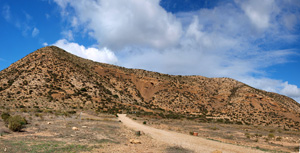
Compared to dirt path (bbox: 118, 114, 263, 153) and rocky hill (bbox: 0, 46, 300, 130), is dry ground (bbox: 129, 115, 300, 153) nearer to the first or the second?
dirt path (bbox: 118, 114, 263, 153)

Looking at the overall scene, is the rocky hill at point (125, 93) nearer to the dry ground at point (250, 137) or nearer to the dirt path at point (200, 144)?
the dry ground at point (250, 137)

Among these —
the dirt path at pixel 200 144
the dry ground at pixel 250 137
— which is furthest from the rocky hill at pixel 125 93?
the dirt path at pixel 200 144

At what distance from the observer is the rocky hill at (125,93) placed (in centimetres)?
4838

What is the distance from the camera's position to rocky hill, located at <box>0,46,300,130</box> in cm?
4838

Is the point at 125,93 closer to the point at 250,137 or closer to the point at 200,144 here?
the point at 250,137

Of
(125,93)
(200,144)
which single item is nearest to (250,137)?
(200,144)

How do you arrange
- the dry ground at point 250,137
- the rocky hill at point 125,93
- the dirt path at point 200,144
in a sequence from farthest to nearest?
1. the rocky hill at point 125,93
2. the dry ground at point 250,137
3. the dirt path at point 200,144

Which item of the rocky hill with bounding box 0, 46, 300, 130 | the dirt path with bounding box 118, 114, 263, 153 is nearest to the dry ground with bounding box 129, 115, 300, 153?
the dirt path with bounding box 118, 114, 263, 153

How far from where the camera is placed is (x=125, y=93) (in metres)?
68.7

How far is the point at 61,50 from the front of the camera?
76.4m

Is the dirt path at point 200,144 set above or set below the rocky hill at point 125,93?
below

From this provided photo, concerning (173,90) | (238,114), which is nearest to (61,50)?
(173,90)

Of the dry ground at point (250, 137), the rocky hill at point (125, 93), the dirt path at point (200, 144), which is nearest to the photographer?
the dirt path at point (200, 144)

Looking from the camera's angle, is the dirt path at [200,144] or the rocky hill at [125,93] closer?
the dirt path at [200,144]
